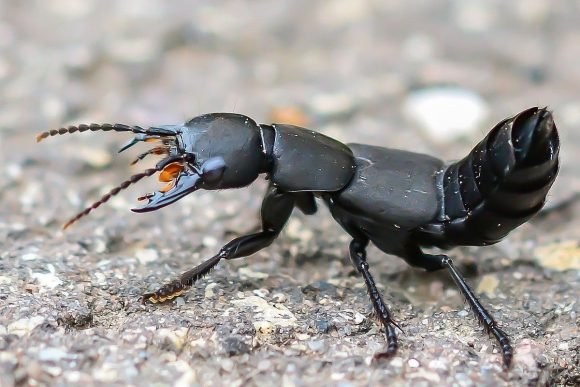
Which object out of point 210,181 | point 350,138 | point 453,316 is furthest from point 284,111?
point 453,316

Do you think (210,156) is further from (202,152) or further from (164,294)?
(164,294)

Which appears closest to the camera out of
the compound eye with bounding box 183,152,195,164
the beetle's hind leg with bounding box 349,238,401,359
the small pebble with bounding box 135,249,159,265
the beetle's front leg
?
the beetle's hind leg with bounding box 349,238,401,359

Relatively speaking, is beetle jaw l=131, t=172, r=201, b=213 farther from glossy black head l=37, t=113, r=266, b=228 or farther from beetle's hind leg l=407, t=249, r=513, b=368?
beetle's hind leg l=407, t=249, r=513, b=368

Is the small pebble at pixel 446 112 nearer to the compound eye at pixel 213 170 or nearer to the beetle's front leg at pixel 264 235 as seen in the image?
the beetle's front leg at pixel 264 235

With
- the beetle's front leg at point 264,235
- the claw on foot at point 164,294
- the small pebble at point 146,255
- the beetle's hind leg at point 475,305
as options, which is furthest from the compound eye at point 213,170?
the beetle's hind leg at point 475,305

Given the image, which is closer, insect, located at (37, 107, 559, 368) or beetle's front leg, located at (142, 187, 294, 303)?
insect, located at (37, 107, 559, 368)

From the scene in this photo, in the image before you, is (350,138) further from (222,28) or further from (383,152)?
(222,28)

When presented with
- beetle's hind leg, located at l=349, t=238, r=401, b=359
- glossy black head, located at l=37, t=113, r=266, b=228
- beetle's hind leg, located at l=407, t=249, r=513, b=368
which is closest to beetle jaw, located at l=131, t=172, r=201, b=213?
glossy black head, located at l=37, t=113, r=266, b=228
